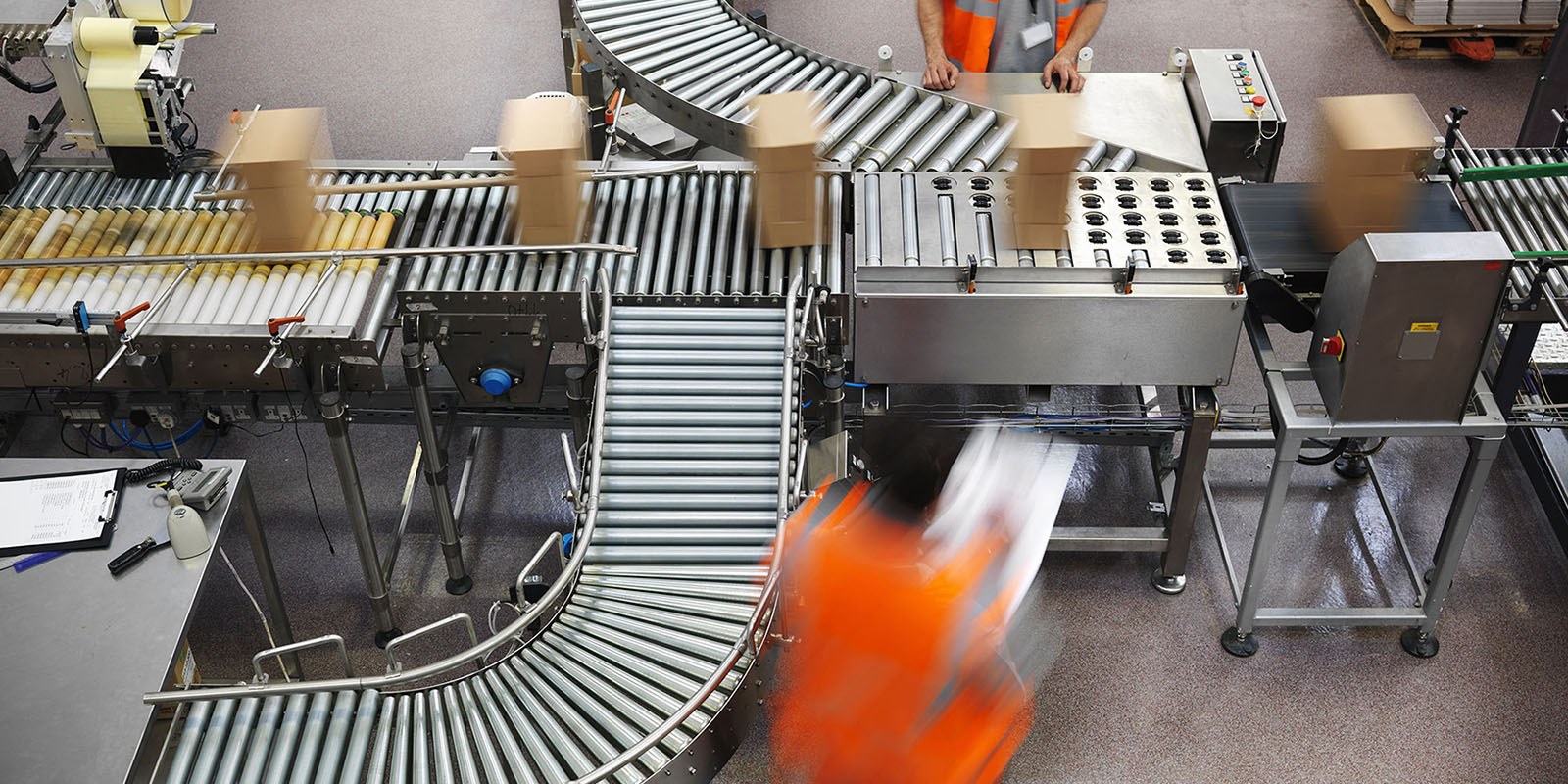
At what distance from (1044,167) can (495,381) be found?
2008 mm

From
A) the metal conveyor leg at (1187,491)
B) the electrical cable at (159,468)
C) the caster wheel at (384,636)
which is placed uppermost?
the electrical cable at (159,468)

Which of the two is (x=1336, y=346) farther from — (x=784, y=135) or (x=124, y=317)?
(x=124, y=317)

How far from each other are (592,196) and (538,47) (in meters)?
3.94

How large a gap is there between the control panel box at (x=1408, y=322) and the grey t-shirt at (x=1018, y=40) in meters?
2.07

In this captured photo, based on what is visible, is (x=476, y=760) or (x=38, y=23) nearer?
(x=476, y=760)

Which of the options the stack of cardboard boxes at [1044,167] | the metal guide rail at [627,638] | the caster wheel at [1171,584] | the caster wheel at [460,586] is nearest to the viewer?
the metal guide rail at [627,638]

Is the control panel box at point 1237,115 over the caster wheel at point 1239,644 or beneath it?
over

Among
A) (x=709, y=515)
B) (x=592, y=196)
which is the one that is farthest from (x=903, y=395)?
(x=592, y=196)

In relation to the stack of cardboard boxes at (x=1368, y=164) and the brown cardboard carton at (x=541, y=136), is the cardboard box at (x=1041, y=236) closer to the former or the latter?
the stack of cardboard boxes at (x=1368, y=164)

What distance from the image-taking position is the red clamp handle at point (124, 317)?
4531mm

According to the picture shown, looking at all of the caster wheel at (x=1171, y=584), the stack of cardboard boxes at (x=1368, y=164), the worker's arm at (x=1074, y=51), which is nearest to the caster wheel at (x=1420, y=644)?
the caster wheel at (x=1171, y=584)

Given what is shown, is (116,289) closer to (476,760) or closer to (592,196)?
(592,196)

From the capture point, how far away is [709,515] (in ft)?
14.9

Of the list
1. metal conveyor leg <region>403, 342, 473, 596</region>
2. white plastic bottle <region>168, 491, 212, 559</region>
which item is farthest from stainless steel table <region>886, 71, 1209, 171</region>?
white plastic bottle <region>168, 491, 212, 559</region>
